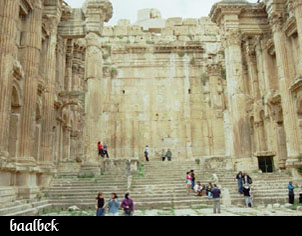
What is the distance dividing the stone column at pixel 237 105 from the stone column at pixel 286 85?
2293mm

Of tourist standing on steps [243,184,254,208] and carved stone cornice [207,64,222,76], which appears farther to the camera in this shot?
carved stone cornice [207,64,222,76]

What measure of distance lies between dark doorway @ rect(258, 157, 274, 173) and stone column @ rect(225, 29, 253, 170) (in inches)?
82.7

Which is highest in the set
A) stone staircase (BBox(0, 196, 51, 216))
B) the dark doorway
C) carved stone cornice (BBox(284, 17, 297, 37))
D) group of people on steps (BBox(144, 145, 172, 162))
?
carved stone cornice (BBox(284, 17, 297, 37))

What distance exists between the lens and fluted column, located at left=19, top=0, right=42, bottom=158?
49.1 ft

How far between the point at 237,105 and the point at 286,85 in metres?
3.14

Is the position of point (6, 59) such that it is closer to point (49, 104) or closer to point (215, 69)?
point (49, 104)

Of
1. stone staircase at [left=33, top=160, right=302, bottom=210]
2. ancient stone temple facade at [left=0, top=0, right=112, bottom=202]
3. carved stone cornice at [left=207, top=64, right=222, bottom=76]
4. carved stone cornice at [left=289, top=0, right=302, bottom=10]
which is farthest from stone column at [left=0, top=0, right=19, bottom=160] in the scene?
carved stone cornice at [left=207, top=64, right=222, bottom=76]

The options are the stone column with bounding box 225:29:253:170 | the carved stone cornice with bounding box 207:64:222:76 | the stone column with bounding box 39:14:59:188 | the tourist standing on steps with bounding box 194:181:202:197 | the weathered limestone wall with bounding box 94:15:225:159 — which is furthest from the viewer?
the carved stone cornice with bounding box 207:64:222:76

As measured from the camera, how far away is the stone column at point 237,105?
62.6 ft

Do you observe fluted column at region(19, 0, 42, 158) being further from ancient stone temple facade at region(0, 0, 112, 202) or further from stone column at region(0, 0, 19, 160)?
stone column at region(0, 0, 19, 160)

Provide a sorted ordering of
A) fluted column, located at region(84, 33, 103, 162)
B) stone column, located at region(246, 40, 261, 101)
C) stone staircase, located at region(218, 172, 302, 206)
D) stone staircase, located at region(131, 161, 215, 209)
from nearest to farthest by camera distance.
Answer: stone staircase, located at region(131, 161, 215, 209), stone staircase, located at region(218, 172, 302, 206), fluted column, located at region(84, 33, 103, 162), stone column, located at region(246, 40, 261, 101)

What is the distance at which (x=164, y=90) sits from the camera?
93.8 feet

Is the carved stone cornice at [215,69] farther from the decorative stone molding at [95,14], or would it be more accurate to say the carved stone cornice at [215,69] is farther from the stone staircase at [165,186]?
the decorative stone molding at [95,14]

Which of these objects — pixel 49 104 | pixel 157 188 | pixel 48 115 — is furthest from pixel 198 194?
pixel 49 104
